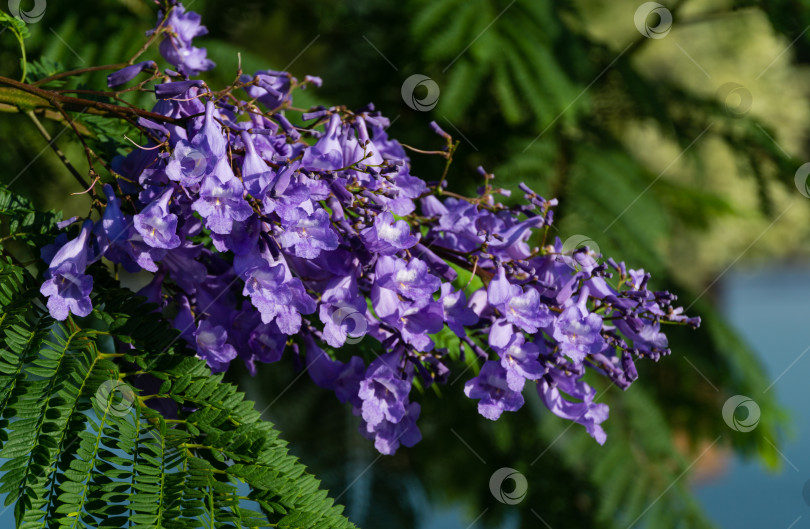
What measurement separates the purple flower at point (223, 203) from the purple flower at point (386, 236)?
0.12 metres

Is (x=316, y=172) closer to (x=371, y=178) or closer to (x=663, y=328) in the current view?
(x=371, y=178)

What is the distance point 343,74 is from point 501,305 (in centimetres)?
183

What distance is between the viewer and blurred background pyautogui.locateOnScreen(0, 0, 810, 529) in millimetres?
1905

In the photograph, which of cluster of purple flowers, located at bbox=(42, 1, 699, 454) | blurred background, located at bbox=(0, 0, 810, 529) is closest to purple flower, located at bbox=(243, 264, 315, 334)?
cluster of purple flowers, located at bbox=(42, 1, 699, 454)

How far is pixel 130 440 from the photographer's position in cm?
73

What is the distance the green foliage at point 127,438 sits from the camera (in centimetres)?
70

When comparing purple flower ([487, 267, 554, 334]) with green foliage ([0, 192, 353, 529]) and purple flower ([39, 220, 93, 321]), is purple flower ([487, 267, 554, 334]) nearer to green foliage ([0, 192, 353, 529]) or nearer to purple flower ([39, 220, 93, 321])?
green foliage ([0, 192, 353, 529])

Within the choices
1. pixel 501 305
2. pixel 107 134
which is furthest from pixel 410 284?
pixel 107 134

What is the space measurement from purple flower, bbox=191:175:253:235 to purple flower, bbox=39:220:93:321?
0.49ft

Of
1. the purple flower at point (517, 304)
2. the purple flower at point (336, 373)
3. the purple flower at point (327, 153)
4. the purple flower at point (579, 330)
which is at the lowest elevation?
the purple flower at point (336, 373)

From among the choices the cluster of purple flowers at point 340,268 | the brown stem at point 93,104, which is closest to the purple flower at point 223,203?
the cluster of purple flowers at point 340,268

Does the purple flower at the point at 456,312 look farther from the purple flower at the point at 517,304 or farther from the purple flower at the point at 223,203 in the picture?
the purple flower at the point at 223,203

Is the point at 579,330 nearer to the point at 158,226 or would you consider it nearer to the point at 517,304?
the point at 517,304

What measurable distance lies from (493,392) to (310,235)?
10.3 inches
